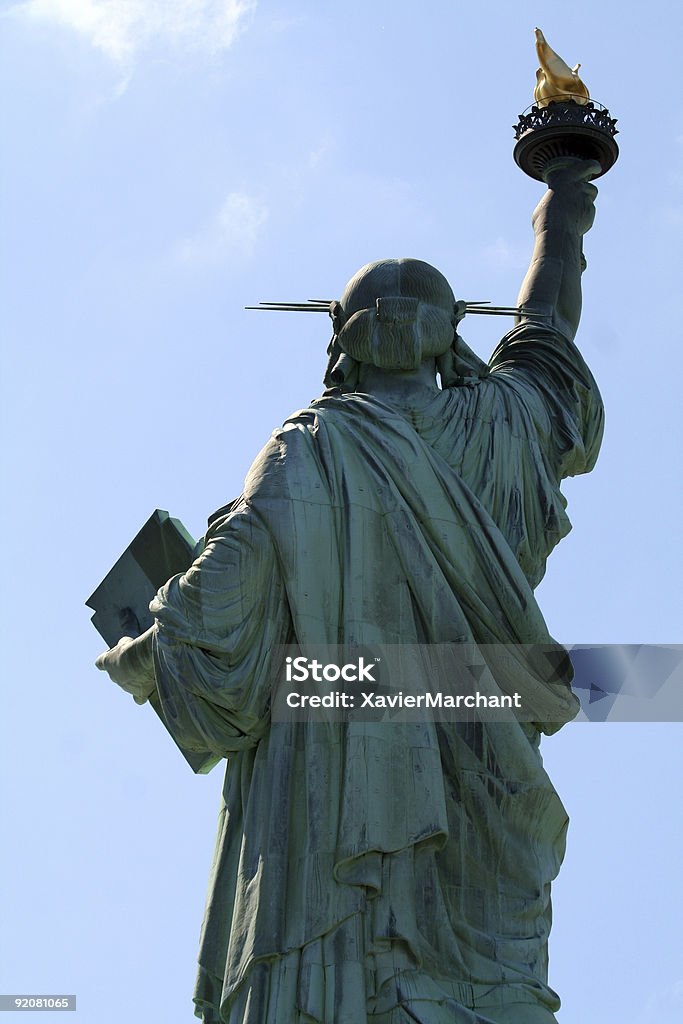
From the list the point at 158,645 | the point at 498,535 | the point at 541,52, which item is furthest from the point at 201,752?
the point at 541,52

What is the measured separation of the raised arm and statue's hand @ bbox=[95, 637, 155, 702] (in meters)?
4.02

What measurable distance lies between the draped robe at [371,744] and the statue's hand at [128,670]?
435mm

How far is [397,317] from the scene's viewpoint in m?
18.3

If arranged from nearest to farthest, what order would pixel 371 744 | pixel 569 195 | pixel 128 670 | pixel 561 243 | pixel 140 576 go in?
pixel 371 744 → pixel 128 670 → pixel 140 576 → pixel 561 243 → pixel 569 195

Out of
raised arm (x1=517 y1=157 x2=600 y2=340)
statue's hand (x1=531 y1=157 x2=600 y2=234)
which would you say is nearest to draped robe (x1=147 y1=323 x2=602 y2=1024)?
raised arm (x1=517 y1=157 x2=600 y2=340)

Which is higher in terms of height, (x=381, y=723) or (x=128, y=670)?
(x=128, y=670)

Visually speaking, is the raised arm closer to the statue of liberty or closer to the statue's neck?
the statue of liberty

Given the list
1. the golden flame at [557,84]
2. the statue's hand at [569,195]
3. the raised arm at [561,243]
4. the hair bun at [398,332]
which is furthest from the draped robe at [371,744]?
the golden flame at [557,84]

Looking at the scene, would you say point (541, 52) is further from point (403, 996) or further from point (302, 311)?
point (403, 996)

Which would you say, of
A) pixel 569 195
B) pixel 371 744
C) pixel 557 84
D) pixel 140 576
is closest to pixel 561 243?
pixel 569 195

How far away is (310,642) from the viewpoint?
666 inches

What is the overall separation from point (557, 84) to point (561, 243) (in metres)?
1.29

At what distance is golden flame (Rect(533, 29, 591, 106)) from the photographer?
19828 mm

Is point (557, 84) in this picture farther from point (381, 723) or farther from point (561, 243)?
point (381, 723)
